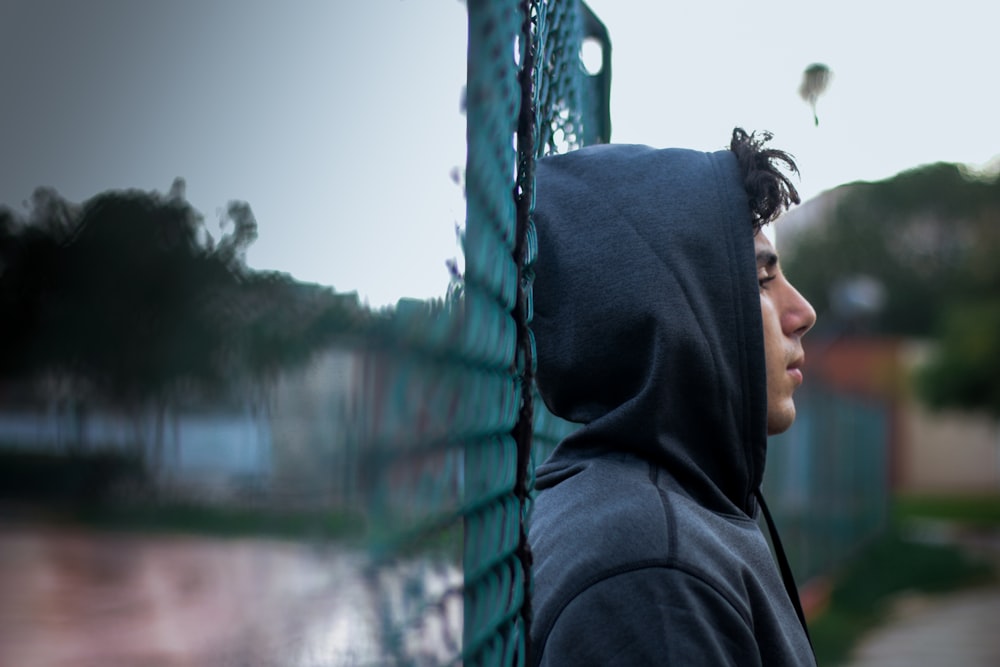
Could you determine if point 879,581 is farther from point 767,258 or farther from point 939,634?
point 767,258

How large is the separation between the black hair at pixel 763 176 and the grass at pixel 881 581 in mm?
6292

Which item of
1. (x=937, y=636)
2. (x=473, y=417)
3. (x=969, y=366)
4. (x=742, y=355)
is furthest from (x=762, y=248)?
(x=969, y=366)

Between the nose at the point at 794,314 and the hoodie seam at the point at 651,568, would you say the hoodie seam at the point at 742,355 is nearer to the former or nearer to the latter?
the nose at the point at 794,314

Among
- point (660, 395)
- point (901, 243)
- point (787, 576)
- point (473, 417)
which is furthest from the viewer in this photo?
point (901, 243)

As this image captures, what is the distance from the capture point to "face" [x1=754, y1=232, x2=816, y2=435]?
1.89 m

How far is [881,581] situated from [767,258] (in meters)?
11.1

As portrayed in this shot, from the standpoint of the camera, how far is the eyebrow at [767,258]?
1905 millimetres

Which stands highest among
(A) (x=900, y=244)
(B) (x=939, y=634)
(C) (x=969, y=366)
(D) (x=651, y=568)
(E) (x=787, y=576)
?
(A) (x=900, y=244)

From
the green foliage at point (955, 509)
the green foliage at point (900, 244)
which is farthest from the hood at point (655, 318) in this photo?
the green foliage at point (900, 244)

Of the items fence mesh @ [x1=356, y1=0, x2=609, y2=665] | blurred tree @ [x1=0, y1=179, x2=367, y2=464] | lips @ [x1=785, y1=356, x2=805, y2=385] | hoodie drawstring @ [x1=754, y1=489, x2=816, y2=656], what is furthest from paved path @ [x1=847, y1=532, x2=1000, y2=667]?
fence mesh @ [x1=356, y1=0, x2=609, y2=665]

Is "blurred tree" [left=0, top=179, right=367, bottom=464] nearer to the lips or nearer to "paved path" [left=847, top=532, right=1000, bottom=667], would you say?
the lips

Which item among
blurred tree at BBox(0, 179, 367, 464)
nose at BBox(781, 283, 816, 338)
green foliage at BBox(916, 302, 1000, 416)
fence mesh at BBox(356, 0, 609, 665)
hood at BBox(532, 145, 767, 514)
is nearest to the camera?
fence mesh at BBox(356, 0, 609, 665)

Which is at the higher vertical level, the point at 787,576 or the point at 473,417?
the point at 473,417

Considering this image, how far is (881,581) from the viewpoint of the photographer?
12.1 meters
